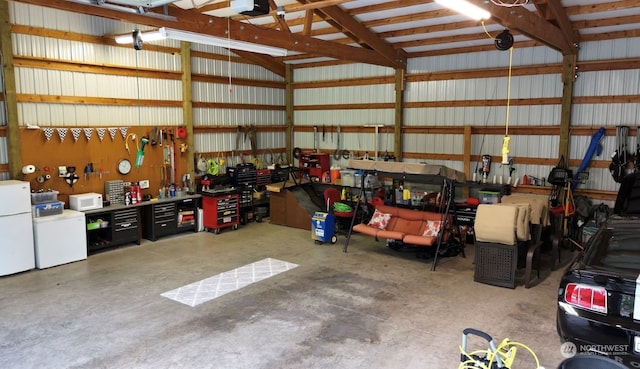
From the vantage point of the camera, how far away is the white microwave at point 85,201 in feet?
24.2

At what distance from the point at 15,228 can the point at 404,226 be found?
18.6 ft

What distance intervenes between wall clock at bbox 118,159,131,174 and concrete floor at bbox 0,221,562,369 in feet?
5.17

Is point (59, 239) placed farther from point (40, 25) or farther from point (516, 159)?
point (516, 159)

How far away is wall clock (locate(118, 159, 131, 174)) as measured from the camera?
324 inches

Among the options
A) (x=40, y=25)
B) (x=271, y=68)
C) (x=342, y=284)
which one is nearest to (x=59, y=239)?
(x=40, y=25)

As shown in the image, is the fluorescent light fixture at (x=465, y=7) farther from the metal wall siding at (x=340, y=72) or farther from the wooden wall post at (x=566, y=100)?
the metal wall siding at (x=340, y=72)

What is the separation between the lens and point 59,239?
6918mm

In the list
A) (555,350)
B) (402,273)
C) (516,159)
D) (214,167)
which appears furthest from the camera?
(214,167)

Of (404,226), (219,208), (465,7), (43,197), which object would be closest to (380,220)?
(404,226)

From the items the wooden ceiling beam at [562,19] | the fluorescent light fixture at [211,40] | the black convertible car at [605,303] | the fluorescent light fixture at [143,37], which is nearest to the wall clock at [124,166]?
the fluorescent light fixture at [143,37]

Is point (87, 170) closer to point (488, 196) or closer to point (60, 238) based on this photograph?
point (60, 238)

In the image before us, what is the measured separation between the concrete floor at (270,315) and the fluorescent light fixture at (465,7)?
3289mm

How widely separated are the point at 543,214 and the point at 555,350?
2.49 meters

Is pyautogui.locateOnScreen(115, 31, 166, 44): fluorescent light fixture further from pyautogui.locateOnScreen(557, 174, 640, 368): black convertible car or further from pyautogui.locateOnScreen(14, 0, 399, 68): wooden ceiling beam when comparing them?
pyautogui.locateOnScreen(557, 174, 640, 368): black convertible car
